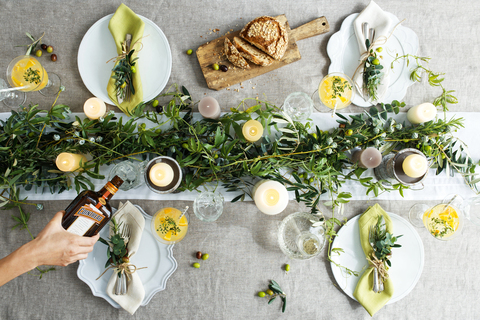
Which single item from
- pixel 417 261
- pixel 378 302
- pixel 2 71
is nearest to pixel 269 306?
pixel 378 302

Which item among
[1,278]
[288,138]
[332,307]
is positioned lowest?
[332,307]

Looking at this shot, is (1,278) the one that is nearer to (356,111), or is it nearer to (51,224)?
(51,224)

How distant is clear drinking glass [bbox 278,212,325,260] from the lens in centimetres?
99

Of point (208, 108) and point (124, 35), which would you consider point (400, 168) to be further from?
point (124, 35)

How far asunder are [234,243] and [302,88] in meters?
0.71

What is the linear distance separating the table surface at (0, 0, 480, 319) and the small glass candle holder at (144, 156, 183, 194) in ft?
0.81

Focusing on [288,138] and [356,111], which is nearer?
[288,138]

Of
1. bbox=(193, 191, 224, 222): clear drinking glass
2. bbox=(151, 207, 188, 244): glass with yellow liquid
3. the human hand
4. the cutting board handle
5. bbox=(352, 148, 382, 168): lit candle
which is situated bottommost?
bbox=(151, 207, 188, 244): glass with yellow liquid

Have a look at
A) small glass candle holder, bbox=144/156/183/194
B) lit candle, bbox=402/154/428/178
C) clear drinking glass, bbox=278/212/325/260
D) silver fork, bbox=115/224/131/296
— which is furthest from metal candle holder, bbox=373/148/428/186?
silver fork, bbox=115/224/131/296

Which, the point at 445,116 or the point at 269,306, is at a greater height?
the point at 445,116

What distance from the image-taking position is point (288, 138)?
0.87m

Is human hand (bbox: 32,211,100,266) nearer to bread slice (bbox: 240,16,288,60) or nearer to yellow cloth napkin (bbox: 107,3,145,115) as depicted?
yellow cloth napkin (bbox: 107,3,145,115)

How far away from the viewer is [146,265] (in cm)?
104

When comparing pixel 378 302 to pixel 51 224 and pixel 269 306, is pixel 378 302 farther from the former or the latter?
pixel 51 224
